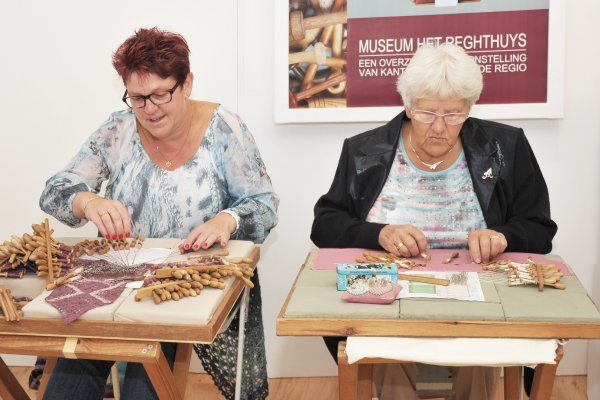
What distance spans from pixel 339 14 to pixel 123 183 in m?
1.26

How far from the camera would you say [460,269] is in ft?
6.56

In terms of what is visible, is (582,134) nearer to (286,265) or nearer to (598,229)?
(598,229)

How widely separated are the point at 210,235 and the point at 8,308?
620mm

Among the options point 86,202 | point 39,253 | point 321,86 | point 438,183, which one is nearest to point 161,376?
point 39,253

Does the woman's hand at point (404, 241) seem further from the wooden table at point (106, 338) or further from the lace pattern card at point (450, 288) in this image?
the wooden table at point (106, 338)

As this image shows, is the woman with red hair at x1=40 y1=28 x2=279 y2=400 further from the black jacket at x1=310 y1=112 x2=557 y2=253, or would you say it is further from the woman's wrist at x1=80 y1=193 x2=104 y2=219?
the black jacket at x1=310 y1=112 x2=557 y2=253

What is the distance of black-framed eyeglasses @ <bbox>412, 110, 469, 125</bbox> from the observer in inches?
90.7

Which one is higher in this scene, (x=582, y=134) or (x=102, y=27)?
(x=102, y=27)

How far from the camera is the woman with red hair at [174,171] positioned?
7.37 ft

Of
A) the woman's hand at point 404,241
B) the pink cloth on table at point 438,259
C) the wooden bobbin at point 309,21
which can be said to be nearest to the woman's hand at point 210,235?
the pink cloth on table at point 438,259

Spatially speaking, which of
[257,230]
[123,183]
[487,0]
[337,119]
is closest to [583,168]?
[487,0]

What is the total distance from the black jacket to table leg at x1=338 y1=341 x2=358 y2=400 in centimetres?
72

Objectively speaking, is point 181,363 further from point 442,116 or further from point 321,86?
point 321,86

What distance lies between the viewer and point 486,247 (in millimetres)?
2070
